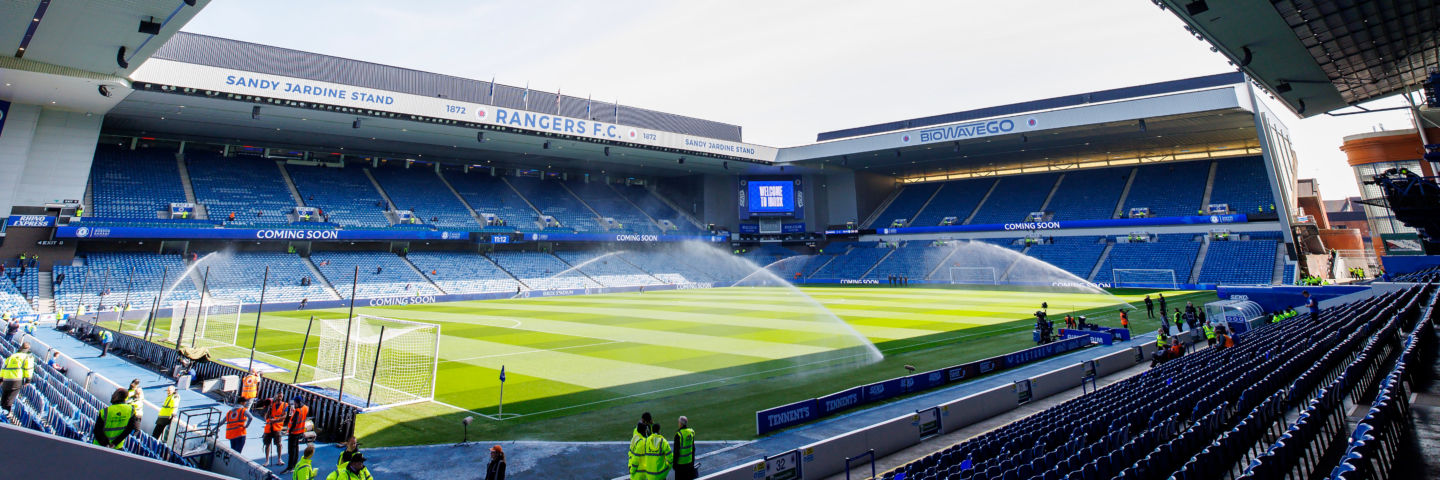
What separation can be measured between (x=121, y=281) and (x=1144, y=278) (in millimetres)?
64025

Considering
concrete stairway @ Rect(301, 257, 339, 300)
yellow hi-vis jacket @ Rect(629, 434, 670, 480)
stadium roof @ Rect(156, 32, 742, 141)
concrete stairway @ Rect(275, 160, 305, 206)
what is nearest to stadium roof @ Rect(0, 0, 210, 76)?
stadium roof @ Rect(156, 32, 742, 141)

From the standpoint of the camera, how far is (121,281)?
32969mm

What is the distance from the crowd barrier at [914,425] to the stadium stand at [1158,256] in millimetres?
32919

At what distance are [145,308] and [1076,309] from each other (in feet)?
154

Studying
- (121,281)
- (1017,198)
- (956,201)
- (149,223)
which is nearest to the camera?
(121,281)

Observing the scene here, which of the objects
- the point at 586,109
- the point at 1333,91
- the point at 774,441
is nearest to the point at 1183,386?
the point at 774,441

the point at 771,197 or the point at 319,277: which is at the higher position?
the point at 771,197

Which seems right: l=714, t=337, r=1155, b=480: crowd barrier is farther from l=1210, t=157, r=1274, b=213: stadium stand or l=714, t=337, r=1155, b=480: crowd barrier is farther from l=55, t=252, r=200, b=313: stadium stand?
l=1210, t=157, r=1274, b=213: stadium stand

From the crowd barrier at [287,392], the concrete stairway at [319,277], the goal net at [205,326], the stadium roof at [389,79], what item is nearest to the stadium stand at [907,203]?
the stadium roof at [389,79]

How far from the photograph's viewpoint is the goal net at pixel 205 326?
2142cm

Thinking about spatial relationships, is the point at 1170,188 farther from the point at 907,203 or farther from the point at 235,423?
the point at 235,423

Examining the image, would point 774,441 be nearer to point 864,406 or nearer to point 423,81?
point 864,406

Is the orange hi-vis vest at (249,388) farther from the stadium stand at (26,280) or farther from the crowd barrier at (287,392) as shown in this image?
the stadium stand at (26,280)

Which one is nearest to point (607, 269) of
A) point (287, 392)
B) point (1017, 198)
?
point (1017, 198)
